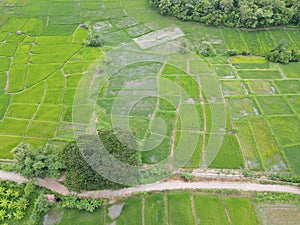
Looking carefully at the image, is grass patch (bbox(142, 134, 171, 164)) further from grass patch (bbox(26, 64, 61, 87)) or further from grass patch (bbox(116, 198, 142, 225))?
grass patch (bbox(26, 64, 61, 87))

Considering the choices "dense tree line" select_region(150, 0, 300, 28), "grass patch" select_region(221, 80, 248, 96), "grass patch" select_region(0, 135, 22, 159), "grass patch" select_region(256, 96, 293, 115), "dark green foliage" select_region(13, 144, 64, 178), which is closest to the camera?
"dark green foliage" select_region(13, 144, 64, 178)

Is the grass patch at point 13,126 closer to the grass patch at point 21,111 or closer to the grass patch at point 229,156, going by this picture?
the grass patch at point 21,111

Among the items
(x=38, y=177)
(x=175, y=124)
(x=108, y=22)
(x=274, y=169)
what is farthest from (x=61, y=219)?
(x=108, y=22)

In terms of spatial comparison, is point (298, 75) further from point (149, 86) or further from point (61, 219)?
point (61, 219)

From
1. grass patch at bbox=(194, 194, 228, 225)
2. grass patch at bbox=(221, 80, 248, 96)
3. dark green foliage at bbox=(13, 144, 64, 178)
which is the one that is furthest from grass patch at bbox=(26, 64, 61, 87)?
grass patch at bbox=(194, 194, 228, 225)

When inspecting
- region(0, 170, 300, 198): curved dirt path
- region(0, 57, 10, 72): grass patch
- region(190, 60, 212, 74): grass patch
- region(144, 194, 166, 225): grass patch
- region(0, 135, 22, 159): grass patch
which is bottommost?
region(144, 194, 166, 225): grass patch

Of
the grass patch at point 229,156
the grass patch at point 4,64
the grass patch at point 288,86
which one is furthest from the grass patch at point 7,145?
the grass patch at point 288,86
